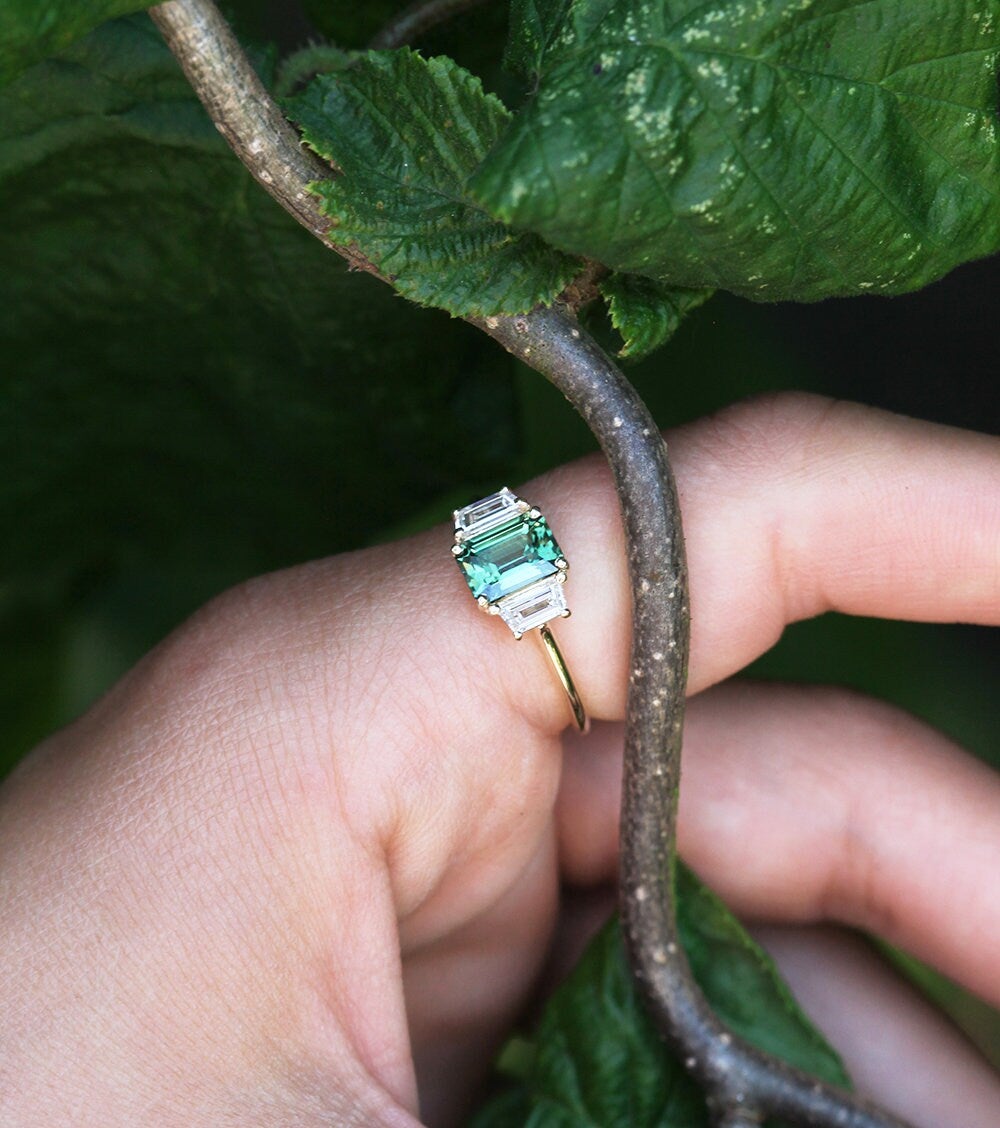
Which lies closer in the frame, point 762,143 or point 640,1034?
point 762,143

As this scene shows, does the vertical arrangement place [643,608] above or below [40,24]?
below

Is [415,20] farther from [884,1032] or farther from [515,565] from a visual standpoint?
[884,1032]

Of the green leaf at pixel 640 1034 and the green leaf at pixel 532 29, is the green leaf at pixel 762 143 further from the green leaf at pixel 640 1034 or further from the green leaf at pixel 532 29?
the green leaf at pixel 640 1034

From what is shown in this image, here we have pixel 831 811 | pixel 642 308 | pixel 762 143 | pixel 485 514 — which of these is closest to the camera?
pixel 762 143

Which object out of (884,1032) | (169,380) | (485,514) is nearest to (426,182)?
(485,514)

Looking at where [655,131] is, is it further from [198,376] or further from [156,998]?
[198,376]

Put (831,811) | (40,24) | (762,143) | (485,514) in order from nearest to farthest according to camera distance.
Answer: (40,24), (762,143), (485,514), (831,811)

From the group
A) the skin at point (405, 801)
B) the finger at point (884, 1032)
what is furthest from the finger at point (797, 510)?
the finger at point (884, 1032)
